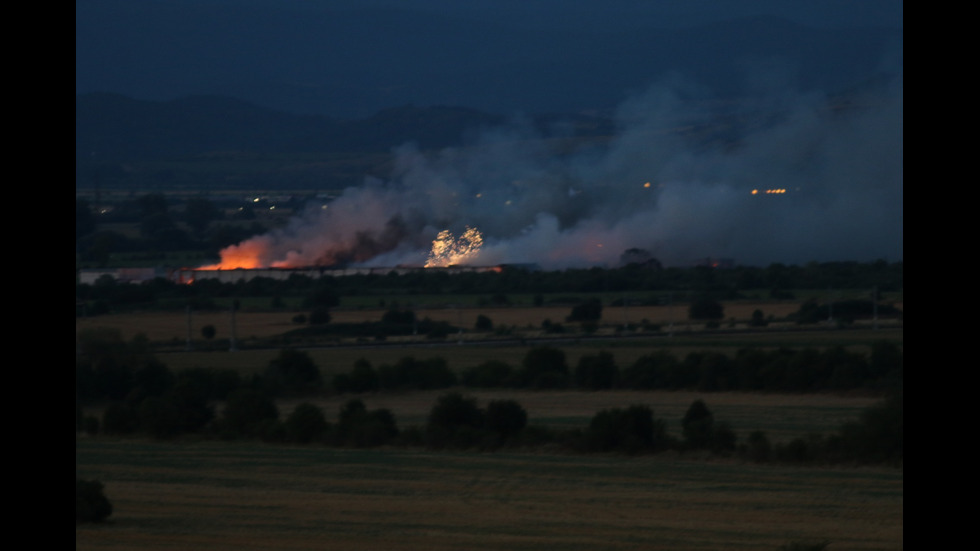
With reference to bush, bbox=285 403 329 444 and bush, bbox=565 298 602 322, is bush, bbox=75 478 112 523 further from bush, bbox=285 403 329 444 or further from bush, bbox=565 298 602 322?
bush, bbox=565 298 602 322

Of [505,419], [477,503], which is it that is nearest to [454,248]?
[505,419]

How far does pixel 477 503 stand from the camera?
23.6 meters

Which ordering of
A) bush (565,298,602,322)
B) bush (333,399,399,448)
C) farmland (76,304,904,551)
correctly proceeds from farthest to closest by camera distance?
bush (565,298,602,322)
bush (333,399,399,448)
farmland (76,304,904,551)

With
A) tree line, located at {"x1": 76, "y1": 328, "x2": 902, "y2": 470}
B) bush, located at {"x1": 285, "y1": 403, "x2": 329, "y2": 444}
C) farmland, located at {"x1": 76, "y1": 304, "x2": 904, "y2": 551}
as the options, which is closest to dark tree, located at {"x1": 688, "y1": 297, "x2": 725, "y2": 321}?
tree line, located at {"x1": 76, "y1": 328, "x2": 902, "y2": 470}

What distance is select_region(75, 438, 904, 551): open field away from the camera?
20.3 m

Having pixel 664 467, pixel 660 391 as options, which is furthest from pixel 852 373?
pixel 664 467

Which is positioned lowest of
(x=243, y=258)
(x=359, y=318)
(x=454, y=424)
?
(x=454, y=424)

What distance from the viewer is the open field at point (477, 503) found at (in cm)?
2028

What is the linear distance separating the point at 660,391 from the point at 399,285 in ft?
166

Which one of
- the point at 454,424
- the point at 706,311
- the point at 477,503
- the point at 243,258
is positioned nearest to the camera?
the point at 477,503

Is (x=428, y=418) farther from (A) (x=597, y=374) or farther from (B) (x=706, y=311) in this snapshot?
(B) (x=706, y=311)

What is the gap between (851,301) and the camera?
240ft

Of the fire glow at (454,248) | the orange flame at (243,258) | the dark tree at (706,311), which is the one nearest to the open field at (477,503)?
the dark tree at (706,311)

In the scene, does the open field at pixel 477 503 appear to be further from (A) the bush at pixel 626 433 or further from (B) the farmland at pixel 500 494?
(A) the bush at pixel 626 433
